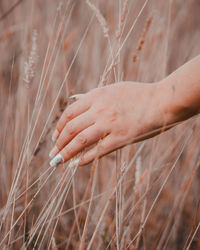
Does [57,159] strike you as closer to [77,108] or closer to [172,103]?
[77,108]

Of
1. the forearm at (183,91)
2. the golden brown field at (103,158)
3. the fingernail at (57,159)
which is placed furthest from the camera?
the golden brown field at (103,158)

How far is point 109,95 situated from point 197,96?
169 mm

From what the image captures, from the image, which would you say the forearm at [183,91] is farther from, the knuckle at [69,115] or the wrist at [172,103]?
the knuckle at [69,115]

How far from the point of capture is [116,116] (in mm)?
521

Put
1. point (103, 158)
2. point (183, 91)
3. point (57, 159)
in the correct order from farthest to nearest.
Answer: point (103, 158) → point (57, 159) → point (183, 91)

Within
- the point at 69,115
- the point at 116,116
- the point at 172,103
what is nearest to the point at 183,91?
the point at 172,103

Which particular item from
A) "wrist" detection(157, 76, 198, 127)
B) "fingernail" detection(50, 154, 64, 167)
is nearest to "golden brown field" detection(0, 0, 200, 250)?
"fingernail" detection(50, 154, 64, 167)

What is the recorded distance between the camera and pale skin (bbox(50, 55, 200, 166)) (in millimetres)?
502

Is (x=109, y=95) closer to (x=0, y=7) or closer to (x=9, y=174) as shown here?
(x=9, y=174)

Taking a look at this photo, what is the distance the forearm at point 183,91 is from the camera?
482 millimetres

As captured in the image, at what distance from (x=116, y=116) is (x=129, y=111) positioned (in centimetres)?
3

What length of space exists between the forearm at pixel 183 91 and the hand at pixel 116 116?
0.04 feet

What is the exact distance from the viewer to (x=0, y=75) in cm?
134

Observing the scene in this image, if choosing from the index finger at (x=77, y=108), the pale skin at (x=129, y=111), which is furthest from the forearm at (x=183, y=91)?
the index finger at (x=77, y=108)
